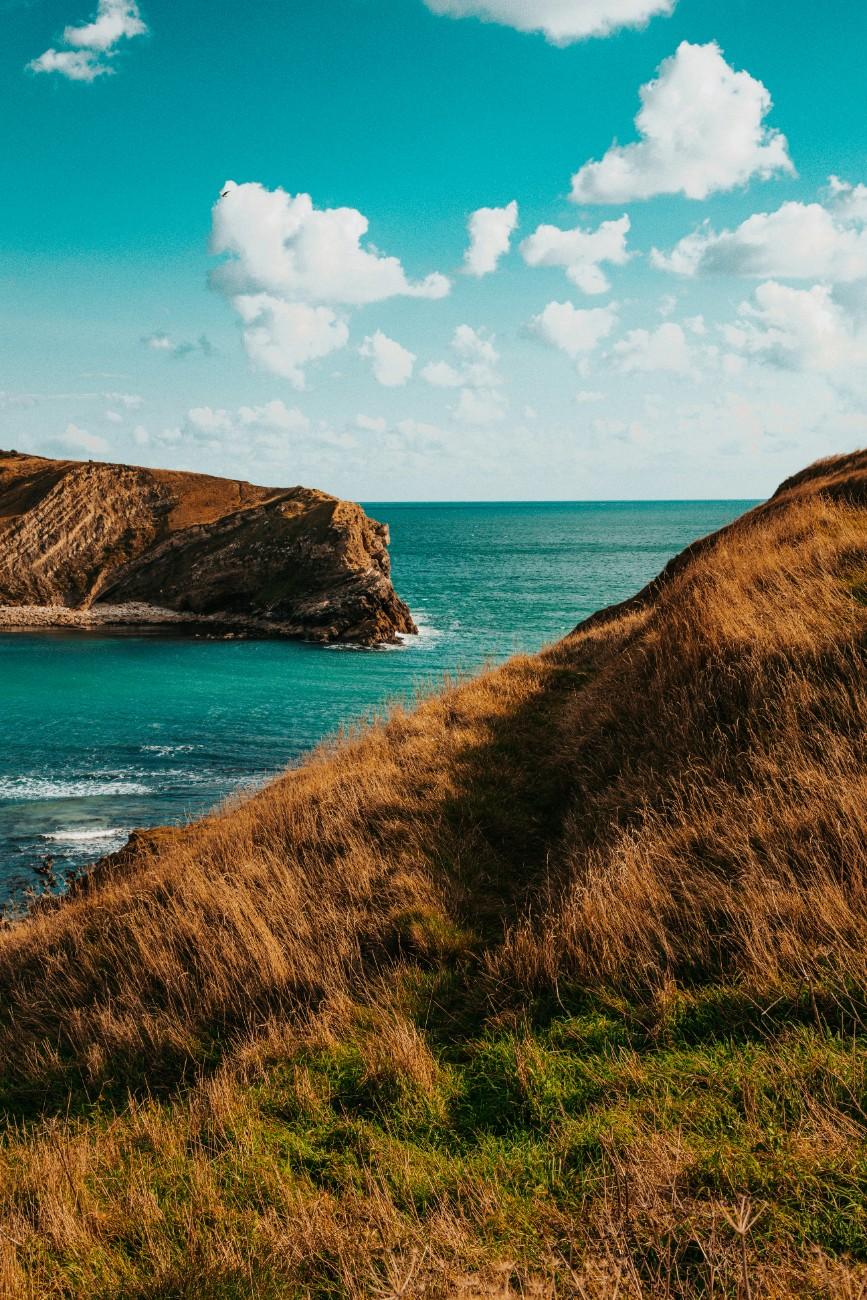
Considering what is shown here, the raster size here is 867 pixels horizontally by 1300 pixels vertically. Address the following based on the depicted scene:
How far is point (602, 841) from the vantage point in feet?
22.6

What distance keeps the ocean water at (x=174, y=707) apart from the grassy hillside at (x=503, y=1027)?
11.4 m

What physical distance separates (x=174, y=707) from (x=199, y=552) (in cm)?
4198

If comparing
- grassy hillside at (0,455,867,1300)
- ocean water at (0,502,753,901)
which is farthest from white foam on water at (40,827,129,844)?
grassy hillside at (0,455,867,1300)

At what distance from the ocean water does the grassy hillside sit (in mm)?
11409

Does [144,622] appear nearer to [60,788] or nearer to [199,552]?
[199,552]

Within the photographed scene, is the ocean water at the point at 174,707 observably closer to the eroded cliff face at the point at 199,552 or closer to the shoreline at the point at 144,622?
the shoreline at the point at 144,622

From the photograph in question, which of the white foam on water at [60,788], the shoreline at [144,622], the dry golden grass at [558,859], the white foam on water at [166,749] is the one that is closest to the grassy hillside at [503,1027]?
the dry golden grass at [558,859]

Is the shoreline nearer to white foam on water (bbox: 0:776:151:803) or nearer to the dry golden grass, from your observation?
white foam on water (bbox: 0:776:151:803)

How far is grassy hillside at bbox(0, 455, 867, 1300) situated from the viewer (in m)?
3.21

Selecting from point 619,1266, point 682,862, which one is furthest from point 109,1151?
point 682,862

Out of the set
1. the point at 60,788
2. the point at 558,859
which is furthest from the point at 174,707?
the point at 558,859

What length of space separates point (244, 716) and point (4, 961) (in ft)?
95.8

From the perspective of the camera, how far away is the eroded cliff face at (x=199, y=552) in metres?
65.9

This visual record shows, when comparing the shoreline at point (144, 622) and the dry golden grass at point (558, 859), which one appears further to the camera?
the shoreline at point (144, 622)
